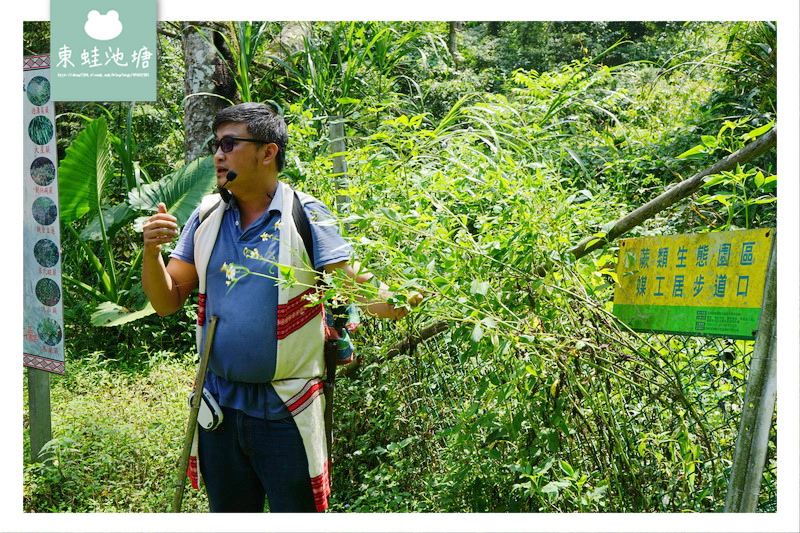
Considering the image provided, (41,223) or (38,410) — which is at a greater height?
(41,223)

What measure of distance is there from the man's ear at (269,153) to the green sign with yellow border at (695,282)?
3.39 ft

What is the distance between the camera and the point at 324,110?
169 inches

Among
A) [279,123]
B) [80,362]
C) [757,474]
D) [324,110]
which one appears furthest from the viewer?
[80,362]

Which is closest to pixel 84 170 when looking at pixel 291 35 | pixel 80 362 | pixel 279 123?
pixel 80 362

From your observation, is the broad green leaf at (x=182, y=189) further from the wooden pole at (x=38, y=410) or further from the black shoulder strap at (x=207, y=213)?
the black shoulder strap at (x=207, y=213)

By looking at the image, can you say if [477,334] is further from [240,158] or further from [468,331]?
[240,158]

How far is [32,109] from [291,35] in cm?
343

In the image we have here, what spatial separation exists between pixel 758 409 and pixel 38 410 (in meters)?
2.93

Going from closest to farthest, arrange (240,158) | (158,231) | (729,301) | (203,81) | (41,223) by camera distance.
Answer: (729,301), (158,231), (240,158), (41,223), (203,81)

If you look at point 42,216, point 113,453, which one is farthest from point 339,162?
point 113,453

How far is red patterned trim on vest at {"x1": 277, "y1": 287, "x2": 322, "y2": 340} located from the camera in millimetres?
1997

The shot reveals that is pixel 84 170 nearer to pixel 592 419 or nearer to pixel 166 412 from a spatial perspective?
pixel 166 412

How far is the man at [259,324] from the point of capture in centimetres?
199

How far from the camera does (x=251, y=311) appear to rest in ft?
6.59
